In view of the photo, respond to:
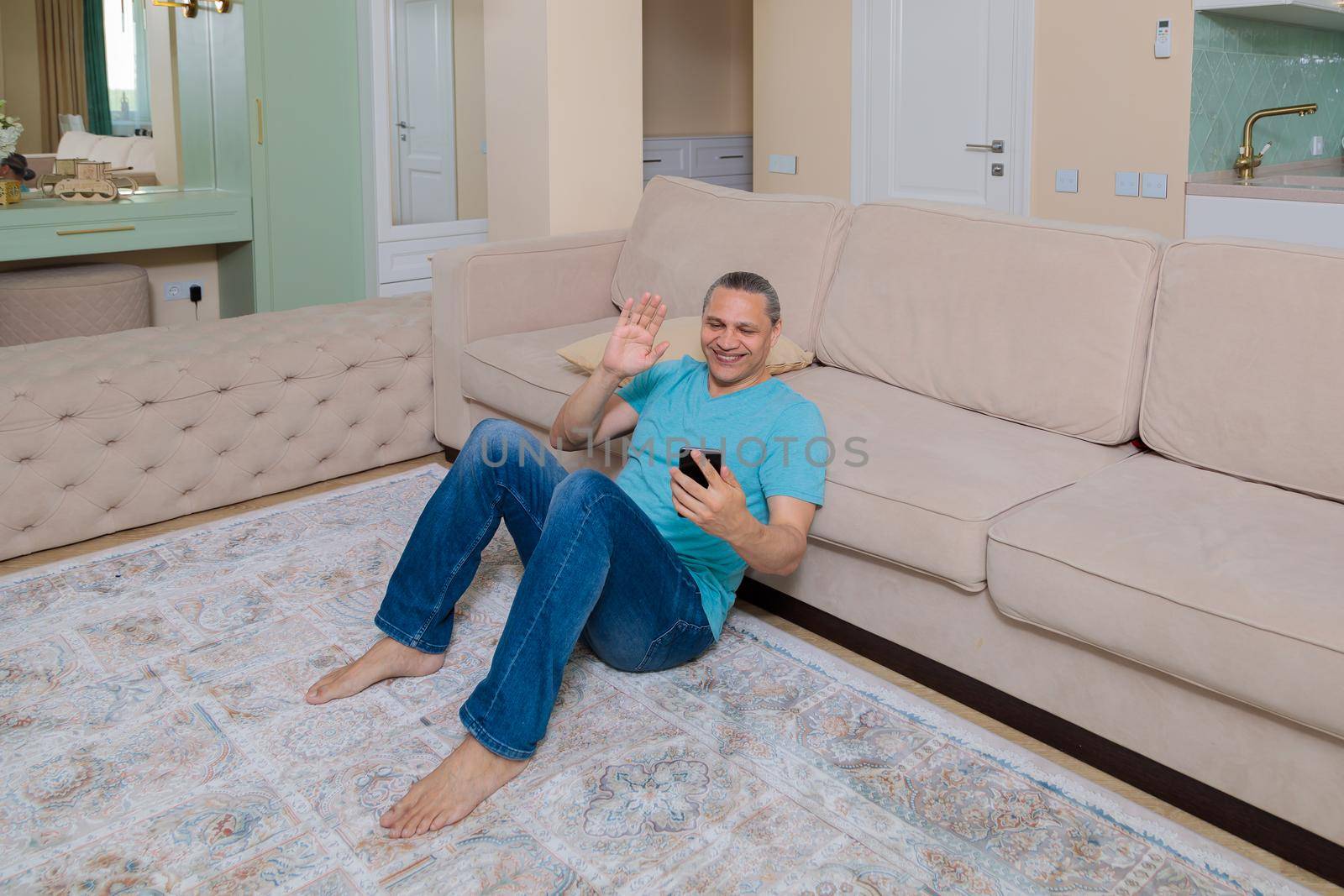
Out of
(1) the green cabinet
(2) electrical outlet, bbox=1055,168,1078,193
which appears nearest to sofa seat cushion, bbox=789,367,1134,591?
(2) electrical outlet, bbox=1055,168,1078,193

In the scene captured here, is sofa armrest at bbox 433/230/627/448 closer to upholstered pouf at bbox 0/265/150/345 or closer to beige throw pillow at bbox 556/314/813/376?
beige throw pillow at bbox 556/314/813/376

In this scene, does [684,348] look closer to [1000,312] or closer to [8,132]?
[1000,312]

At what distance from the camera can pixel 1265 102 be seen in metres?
4.27

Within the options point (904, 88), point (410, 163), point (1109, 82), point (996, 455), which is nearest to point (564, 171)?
point (410, 163)

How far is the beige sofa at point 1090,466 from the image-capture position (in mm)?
1691

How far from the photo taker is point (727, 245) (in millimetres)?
3158

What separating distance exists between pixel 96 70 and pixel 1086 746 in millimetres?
4252

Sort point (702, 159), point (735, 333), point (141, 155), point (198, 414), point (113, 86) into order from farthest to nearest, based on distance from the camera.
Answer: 1. point (702, 159)
2. point (141, 155)
3. point (113, 86)
4. point (198, 414)
5. point (735, 333)

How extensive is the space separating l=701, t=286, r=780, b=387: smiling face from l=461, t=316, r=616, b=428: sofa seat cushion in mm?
859

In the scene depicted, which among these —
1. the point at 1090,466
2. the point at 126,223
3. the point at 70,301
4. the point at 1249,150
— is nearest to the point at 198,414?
the point at 70,301

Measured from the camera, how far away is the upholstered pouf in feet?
13.5

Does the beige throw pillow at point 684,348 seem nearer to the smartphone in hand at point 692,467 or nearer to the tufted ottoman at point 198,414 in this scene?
the tufted ottoman at point 198,414

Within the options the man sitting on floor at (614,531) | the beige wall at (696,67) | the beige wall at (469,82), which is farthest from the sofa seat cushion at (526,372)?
the beige wall at (696,67)

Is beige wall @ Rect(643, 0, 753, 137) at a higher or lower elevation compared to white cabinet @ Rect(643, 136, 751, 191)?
higher
